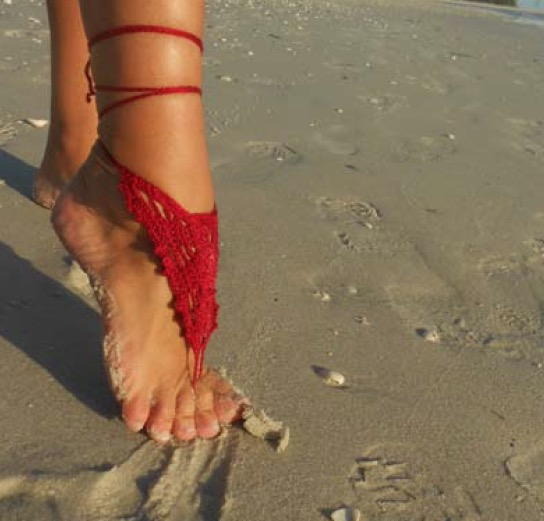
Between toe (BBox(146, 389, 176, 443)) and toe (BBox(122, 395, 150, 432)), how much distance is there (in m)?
0.01

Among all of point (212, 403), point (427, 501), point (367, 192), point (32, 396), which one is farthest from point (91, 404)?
point (367, 192)

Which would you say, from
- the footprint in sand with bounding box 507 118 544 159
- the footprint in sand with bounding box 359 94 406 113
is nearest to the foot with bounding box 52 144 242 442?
the footprint in sand with bounding box 507 118 544 159

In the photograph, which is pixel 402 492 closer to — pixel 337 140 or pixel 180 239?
pixel 180 239

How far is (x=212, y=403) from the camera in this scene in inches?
51.2

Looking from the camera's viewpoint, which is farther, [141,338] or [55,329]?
[55,329]

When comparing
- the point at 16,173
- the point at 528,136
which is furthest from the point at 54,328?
the point at 528,136

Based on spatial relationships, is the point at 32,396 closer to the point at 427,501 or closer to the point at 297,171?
the point at 427,501

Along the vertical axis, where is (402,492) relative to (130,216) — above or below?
below

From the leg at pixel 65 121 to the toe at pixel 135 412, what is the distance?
36.4 inches

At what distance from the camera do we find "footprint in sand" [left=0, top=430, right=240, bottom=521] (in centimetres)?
104

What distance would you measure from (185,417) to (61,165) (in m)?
1.02

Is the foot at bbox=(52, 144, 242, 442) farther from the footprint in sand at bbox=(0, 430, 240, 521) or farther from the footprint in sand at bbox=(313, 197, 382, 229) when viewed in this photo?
the footprint in sand at bbox=(313, 197, 382, 229)

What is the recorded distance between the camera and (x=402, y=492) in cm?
118

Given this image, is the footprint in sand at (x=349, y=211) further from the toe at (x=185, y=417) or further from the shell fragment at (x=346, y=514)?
the shell fragment at (x=346, y=514)
